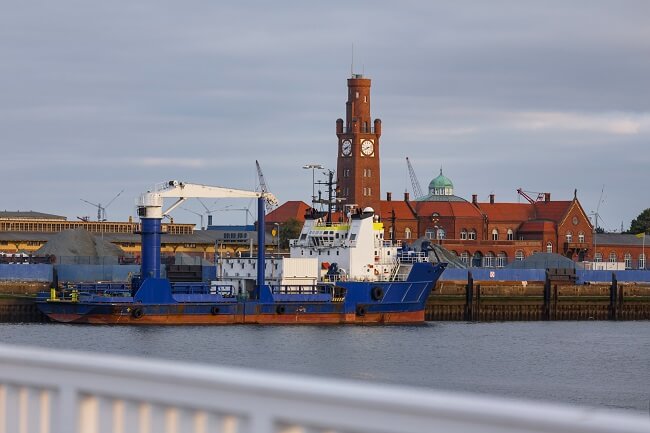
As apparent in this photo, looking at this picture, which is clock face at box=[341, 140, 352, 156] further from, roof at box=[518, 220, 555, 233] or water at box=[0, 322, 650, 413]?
water at box=[0, 322, 650, 413]

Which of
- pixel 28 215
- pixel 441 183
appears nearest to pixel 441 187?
pixel 441 183

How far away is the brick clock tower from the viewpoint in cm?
11238

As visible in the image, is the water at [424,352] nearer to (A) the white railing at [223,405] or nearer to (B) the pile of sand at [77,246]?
(A) the white railing at [223,405]

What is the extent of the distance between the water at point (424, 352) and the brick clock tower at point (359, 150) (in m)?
56.3

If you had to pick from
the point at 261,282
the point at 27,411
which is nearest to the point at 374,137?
the point at 261,282

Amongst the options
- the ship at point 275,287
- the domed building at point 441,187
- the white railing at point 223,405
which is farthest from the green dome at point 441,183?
the white railing at point 223,405

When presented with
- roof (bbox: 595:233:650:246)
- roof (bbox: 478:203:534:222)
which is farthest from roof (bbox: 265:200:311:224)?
roof (bbox: 595:233:650:246)

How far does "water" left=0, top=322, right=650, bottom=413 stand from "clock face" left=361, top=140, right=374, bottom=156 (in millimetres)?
57477

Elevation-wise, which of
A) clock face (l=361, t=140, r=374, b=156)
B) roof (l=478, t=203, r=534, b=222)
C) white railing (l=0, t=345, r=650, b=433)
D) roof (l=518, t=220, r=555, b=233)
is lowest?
white railing (l=0, t=345, r=650, b=433)

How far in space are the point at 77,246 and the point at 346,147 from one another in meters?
34.1

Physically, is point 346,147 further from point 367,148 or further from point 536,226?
point 536,226

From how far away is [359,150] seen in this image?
370ft

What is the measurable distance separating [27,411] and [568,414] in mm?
2311

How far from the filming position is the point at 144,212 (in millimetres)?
51500
